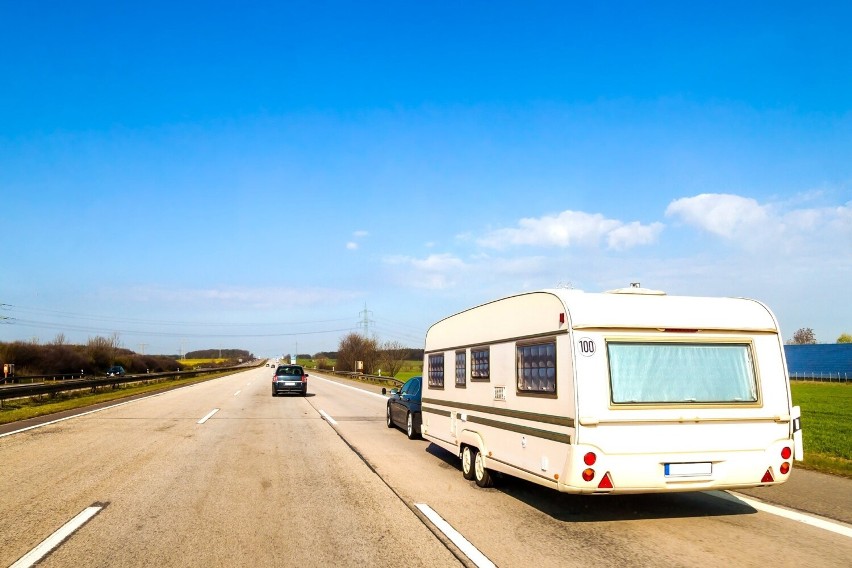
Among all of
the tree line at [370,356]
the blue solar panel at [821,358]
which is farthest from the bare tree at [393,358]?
the blue solar panel at [821,358]

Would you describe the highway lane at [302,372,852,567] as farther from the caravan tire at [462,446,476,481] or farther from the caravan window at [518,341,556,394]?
the caravan window at [518,341,556,394]

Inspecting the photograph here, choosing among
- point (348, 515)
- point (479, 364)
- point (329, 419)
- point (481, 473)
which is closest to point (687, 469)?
point (481, 473)

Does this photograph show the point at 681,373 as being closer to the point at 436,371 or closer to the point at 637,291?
the point at 637,291

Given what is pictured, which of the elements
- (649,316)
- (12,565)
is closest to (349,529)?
(12,565)

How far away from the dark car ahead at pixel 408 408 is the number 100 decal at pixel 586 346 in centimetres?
758

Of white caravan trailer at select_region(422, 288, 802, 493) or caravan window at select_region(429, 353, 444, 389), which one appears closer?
white caravan trailer at select_region(422, 288, 802, 493)

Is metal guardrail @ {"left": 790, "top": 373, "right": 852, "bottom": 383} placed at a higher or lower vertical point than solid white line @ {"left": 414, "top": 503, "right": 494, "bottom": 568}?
higher

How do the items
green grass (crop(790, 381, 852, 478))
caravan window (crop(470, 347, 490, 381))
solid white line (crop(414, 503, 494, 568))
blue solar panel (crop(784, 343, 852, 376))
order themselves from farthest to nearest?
blue solar panel (crop(784, 343, 852, 376)), green grass (crop(790, 381, 852, 478)), caravan window (crop(470, 347, 490, 381)), solid white line (crop(414, 503, 494, 568))

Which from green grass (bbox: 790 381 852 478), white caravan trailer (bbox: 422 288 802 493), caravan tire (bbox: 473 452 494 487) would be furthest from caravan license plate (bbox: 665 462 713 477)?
green grass (bbox: 790 381 852 478)

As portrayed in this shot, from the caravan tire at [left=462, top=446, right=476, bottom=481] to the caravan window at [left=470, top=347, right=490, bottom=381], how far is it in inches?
42.0

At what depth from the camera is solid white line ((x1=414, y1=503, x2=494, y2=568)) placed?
539 cm

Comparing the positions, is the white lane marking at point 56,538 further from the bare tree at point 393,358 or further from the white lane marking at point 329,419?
the bare tree at point 393,358

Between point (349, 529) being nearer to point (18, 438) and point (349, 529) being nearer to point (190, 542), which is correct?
point (190, 542)

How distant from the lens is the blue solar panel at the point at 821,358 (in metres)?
61.4
